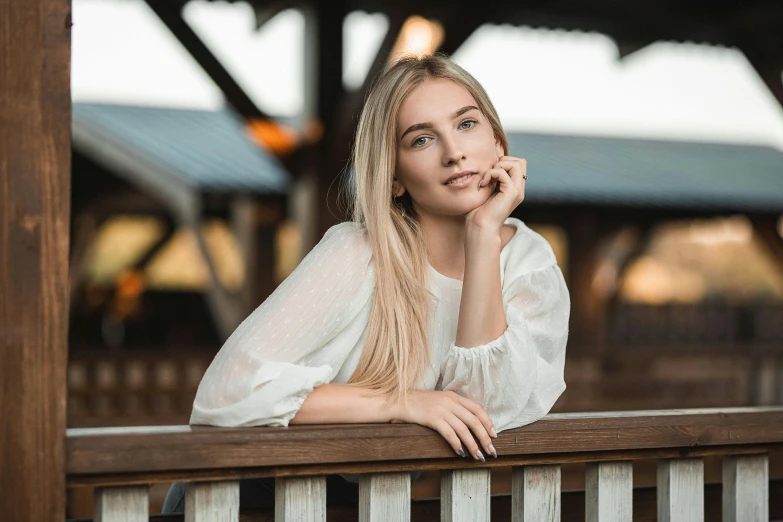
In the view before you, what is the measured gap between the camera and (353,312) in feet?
6.86

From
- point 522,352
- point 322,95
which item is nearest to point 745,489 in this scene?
point 522,352

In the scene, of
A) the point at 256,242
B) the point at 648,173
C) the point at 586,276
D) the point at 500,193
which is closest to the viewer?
the point at 500,193

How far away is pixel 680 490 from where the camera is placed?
2154 mm

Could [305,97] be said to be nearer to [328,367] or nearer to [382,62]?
[382,62]

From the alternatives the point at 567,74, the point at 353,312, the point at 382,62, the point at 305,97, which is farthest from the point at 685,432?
the point at 567,74

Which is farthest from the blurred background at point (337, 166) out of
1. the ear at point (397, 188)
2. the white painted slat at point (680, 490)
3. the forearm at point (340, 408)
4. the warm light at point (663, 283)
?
the warm light at point (663, 283)

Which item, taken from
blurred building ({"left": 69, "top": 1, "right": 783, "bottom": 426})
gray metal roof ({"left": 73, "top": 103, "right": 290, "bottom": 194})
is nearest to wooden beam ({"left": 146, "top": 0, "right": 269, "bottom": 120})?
blurred building ({"left": 69, "top": 1, "right": 783, "bottom": 426})

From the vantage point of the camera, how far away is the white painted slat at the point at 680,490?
2141mm

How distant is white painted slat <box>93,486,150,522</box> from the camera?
171cm

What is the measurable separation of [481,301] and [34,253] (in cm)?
88

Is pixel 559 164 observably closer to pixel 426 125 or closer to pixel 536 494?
pixel 426 125

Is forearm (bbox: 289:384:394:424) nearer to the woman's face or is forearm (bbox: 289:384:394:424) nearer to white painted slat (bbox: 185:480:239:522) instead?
white painted slat (bbox: 185:480:239:522)

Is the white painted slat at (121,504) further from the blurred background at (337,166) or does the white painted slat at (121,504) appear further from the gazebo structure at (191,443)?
the blurred background at (337,166)

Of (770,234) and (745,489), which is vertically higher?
(770,234)
